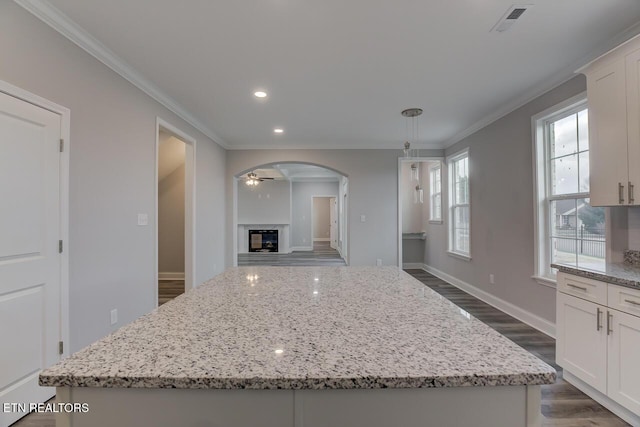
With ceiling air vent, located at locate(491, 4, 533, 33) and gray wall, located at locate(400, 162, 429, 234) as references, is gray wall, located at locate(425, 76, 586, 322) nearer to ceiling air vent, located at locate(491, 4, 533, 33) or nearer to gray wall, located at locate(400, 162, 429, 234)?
ceiling air vent, located at locate(491, 4, 533, 33)

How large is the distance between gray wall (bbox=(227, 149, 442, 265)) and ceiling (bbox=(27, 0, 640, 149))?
5.92ft

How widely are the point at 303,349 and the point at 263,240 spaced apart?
10.1 metres

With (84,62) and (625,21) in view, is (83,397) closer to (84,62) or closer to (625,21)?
(84,62)

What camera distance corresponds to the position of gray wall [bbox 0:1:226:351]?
2.04 metres

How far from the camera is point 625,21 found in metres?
2.26

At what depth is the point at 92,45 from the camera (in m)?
2.47

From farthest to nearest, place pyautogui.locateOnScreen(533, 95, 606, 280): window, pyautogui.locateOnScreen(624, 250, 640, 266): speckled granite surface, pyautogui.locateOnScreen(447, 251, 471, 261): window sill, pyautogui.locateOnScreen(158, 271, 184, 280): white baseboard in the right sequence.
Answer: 1. pyautogui.locateOnScreen(158, 271, 184, 280): white baseboard
2. pyautogui.locateOnScreen(447, 251, 471, 261): window sill
3. pyautogui.locateOnScreen(533, 95, 606, 280): window
4. pyautogui.locateOnScreen(624, 250, 640, 266): speckled granite surface

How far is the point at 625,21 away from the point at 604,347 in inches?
87.6

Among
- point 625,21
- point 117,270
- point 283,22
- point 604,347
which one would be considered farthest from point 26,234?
point 625,21

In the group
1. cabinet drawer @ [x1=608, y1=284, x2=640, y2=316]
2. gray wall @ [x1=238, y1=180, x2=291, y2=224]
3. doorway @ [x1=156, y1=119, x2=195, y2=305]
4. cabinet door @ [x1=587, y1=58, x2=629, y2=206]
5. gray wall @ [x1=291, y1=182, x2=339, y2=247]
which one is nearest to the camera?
cabinet drawer @ [x1=608, y1=284, x2=640, y2=316]

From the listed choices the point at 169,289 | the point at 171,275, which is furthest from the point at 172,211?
the point at 169,289

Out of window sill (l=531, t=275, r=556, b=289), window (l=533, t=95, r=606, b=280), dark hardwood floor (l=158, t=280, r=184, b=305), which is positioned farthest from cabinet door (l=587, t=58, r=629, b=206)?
dark hardwood floor (l=158, t=280, r=184, b=305)

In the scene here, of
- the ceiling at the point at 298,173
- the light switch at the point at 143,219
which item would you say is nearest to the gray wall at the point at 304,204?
the ceiling at the point at 298,173

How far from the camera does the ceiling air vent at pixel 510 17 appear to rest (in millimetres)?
2069
